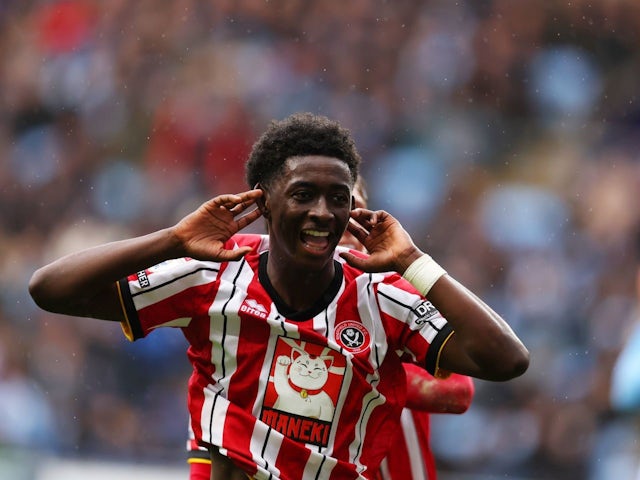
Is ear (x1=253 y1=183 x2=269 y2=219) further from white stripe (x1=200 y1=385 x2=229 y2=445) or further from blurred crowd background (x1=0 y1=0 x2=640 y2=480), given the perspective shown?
blurred crowd background (x1=0 y1=0 x2=640 y2=480)

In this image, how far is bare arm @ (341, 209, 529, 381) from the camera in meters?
3.63

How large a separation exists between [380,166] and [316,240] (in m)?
5.95

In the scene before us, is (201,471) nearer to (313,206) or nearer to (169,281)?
(169,281)

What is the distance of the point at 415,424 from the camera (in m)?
4.76

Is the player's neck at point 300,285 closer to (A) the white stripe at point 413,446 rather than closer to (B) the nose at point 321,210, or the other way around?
(B) the nose at point 321,210

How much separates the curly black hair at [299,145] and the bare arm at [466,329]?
29 cm

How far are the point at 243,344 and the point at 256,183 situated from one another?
0.54 meters

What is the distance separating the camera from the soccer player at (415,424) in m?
4.39

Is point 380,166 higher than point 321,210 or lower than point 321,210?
higher

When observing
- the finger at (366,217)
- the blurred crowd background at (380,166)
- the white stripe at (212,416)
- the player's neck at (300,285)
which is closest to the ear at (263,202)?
the player's neck at (300,285)

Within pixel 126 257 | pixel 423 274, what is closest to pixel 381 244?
pixel 423 274

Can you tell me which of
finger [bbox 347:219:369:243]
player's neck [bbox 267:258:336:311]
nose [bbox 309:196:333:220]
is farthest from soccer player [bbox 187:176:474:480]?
nose [bbox 309:196:333:220]

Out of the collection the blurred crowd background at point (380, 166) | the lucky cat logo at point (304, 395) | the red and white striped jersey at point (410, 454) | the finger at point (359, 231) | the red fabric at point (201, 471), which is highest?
the blurred crowd background at point (380, 166)

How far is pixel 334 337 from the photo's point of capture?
3.73m
